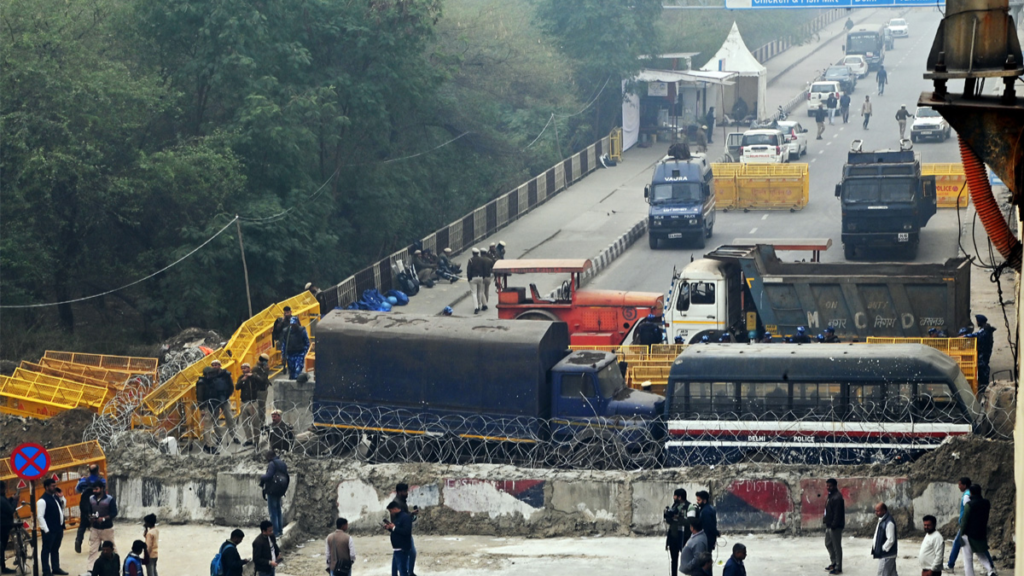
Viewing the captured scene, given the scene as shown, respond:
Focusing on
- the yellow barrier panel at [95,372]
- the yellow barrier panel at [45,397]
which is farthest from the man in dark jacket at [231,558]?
the yellow barrier panel at [95,372]

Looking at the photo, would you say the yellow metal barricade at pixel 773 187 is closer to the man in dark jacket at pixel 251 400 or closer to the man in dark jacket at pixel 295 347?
the man in dark jacket at pixel 295 347

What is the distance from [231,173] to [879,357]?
21.9 m

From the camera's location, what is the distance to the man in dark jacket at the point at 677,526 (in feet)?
50.7

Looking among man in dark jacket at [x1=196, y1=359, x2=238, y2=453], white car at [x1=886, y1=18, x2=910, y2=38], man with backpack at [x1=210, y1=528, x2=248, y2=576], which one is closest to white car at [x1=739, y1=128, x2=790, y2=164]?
man in dark jacket at [x1=196, y1=359, x2=238, y2=453]

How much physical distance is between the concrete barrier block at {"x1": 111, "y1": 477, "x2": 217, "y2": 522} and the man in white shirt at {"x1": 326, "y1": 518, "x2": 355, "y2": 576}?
15.5 feet

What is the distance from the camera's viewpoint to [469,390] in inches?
815

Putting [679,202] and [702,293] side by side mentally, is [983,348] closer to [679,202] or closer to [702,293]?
[702,293]

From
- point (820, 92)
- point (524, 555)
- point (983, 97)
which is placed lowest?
point (524, 555)

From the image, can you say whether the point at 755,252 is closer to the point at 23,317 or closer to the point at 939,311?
the point at 939,311

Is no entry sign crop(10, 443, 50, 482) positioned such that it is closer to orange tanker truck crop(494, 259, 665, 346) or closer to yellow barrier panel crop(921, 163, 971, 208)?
orange tanker truck crop(494, 259, 665, 346)

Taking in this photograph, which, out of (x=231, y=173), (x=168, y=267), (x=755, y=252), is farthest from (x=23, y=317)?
(x=755, y=252)

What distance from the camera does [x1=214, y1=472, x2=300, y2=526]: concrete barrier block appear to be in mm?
19156

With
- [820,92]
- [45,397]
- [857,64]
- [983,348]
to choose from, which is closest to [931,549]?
[983,348]

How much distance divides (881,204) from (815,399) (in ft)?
56.1
